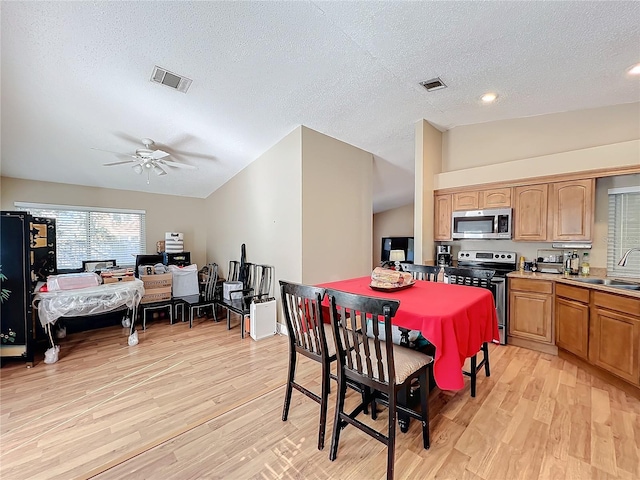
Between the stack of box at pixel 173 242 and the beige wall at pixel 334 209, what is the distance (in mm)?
3272

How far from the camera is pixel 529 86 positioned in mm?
2695

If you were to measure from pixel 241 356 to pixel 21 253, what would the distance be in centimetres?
244

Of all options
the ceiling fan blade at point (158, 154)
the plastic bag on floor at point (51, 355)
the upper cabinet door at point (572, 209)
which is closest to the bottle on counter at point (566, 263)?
the upper cabinet door at point (572, 209)

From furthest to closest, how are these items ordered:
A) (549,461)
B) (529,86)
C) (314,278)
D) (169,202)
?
(169,202), (314,278), (529,86), (549,461)

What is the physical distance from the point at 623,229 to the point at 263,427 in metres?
4.09

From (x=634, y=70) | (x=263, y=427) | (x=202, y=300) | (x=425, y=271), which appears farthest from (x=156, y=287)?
(x=634, y=70)

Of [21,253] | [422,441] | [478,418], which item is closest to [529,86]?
[478,418]

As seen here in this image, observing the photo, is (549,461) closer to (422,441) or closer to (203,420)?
(422,441)

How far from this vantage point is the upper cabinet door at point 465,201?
369 cm

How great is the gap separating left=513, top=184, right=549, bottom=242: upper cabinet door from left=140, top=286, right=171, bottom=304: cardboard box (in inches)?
204

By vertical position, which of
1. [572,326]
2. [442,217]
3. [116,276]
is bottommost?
[572,326]

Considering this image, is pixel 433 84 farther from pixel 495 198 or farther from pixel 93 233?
pixel 93 233

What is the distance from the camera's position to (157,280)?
4426mm

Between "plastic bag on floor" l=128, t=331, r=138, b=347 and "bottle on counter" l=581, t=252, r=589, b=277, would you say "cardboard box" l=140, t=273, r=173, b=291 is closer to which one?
"plastic bag on floor" l=128, t=331, r=138, b=347
